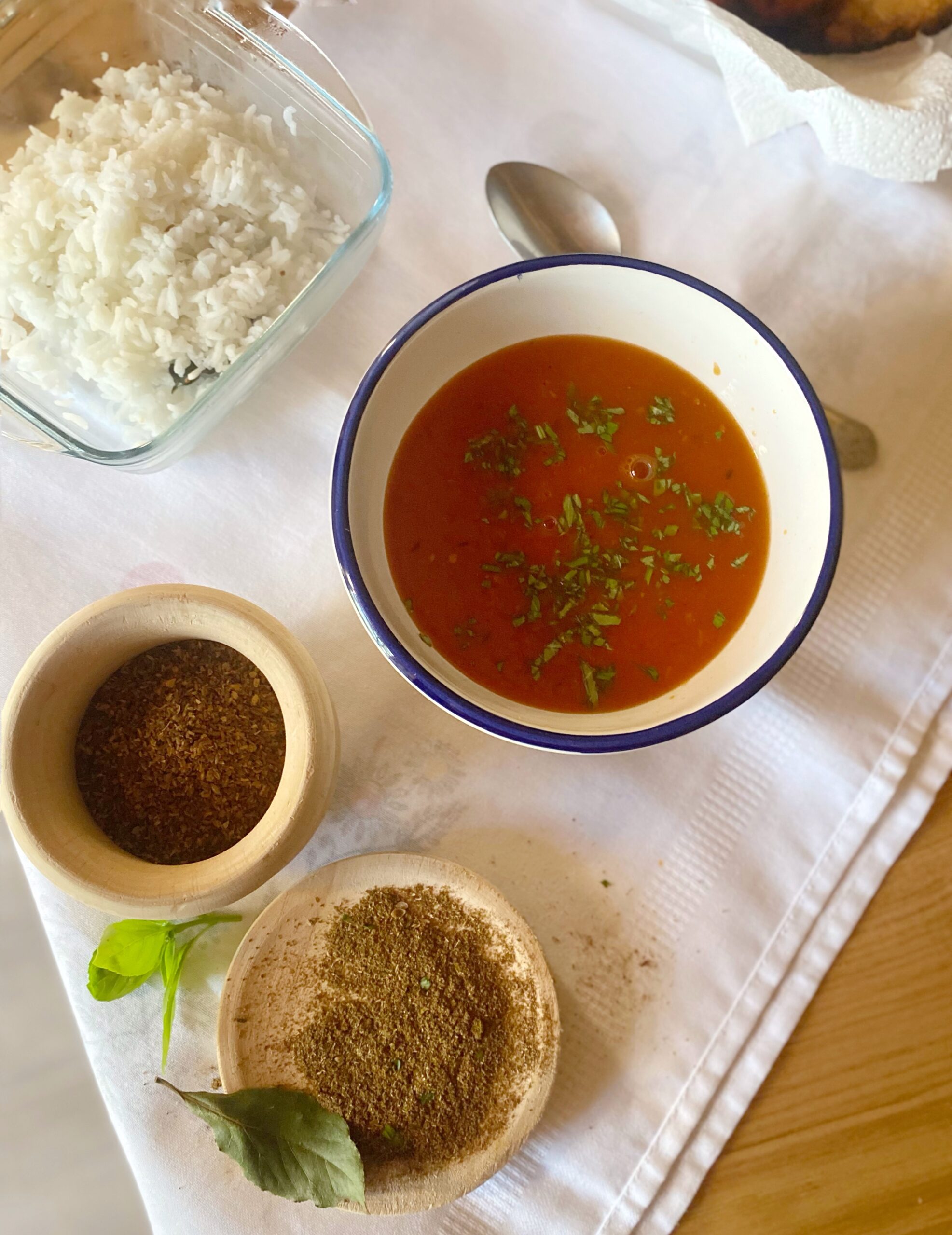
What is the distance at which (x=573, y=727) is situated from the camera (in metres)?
0.93

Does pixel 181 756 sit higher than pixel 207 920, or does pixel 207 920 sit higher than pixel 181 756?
pixel 181 756

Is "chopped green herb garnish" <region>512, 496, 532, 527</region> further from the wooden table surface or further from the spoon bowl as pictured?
the wooden table surface

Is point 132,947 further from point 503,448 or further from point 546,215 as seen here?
point 546,215

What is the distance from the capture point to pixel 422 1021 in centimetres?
103

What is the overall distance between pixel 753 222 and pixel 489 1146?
48.6 inches

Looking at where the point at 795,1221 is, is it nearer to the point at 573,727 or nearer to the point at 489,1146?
the point at 489,1146

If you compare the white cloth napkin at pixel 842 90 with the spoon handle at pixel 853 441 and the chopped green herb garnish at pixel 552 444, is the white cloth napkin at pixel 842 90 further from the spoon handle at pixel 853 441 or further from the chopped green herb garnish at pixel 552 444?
the chopped green herb garnish at pixel 552 444

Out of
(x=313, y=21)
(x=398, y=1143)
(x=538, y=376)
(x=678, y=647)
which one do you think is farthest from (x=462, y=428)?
(x=398, y=1143)

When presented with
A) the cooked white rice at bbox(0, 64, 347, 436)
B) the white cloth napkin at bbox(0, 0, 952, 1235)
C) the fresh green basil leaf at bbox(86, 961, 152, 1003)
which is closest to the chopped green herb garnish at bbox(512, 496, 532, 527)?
the white cloth napkin at bbox(0, 0, 952, 1235)

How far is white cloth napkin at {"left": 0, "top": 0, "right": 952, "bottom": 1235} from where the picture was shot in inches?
42.6

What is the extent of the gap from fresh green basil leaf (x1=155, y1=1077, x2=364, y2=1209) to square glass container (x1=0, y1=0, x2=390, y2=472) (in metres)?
0.76

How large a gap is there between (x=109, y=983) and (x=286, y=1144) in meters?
0.28

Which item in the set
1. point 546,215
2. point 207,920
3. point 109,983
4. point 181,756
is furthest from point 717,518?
point 109,983

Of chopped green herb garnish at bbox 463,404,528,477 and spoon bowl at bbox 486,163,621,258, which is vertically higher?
spoon bowl at bbox 486,163,621,258
